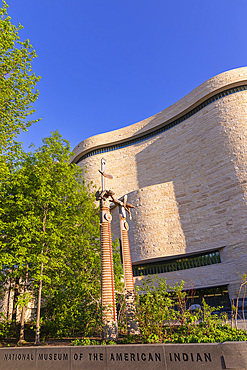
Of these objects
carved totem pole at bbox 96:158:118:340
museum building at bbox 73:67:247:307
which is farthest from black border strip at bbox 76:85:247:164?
carved totem pole at bbox 96:158:118:340

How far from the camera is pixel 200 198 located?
2795cm

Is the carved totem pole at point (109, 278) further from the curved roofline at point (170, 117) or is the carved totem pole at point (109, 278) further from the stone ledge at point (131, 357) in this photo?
the curved roofline at point (170, 117)

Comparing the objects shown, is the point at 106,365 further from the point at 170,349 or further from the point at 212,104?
the point at 212,104

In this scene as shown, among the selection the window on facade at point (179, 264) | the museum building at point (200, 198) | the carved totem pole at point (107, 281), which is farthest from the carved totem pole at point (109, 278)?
the window on facade at point (179, 264)

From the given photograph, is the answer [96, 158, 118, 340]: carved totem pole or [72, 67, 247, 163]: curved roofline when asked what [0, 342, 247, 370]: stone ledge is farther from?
[72, 67, 247, 163]: curved roofline

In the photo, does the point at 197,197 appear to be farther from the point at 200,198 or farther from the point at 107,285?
the point at 107,285

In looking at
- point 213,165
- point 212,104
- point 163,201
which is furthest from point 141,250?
point 212,104

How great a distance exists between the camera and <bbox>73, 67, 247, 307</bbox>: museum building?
24.9m

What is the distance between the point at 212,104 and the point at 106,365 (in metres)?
30.5

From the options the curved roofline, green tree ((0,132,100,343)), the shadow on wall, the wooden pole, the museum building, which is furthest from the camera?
the curved roofline

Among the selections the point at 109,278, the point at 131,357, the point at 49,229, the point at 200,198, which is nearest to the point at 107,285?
the point at 109,278

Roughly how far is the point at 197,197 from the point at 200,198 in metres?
0.40

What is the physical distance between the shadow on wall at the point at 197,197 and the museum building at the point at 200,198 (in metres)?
0.10

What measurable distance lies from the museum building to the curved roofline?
5.4 inches
